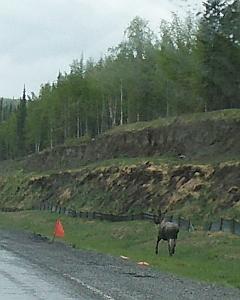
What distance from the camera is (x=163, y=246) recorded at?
114 feet

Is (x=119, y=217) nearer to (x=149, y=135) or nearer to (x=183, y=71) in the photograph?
(x=149, y=135)

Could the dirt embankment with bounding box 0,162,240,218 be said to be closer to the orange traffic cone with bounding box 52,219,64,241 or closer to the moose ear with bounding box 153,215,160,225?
the moose ear with bounding box 153,215,160,225

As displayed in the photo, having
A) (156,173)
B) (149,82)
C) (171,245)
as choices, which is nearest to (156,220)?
(171,245)

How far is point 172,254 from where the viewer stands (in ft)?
104

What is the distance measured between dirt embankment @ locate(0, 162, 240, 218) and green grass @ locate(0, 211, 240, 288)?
139 inches

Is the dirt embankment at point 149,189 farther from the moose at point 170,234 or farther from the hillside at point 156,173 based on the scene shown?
the moose at point 170,234

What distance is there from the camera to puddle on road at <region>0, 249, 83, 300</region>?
17000 mm

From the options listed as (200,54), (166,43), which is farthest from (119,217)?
(166,43)

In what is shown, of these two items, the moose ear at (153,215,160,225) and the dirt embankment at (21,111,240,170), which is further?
the dirt embankment at (21,111,240,170)

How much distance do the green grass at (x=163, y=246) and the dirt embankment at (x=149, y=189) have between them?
3.53 meters

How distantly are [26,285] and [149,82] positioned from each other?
→ 64.6 meters

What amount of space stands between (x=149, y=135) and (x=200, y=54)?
26.3 ft

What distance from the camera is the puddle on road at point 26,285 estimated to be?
17.0m

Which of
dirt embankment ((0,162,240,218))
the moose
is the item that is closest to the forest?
dirt embankment ((0,162,240,218))
